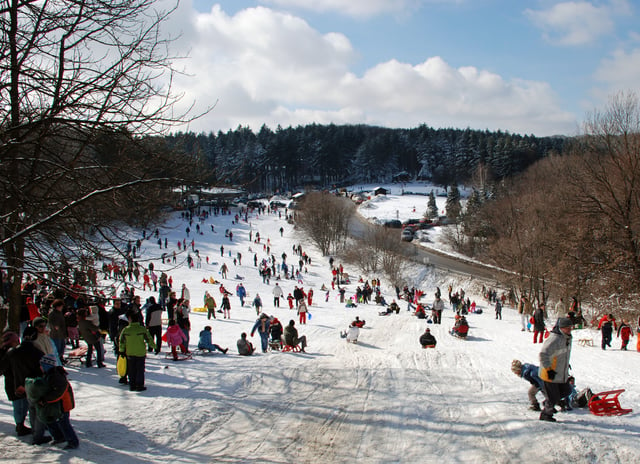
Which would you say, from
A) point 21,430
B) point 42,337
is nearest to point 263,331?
point 42,337

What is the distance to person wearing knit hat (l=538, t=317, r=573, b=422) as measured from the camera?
6680 mm

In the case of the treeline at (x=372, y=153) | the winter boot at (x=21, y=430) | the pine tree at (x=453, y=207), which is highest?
the treeline at (x=372, y=153)

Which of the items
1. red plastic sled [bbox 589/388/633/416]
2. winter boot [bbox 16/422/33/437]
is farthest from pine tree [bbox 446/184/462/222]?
winter boot [bbox 16/422/33/437]

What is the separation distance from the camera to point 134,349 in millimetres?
8078

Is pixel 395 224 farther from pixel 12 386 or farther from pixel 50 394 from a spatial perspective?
pixel 50 394

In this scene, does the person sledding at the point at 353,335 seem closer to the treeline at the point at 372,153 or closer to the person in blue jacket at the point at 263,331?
the person in blue jacket at the point at 263,331

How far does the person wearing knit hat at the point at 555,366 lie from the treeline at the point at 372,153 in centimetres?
9112

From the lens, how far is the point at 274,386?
8930 millimetres

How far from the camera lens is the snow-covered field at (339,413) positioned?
238 inches

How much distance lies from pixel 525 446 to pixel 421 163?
5076 inches

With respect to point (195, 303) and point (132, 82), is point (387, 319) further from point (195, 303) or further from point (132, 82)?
point (132, 82)

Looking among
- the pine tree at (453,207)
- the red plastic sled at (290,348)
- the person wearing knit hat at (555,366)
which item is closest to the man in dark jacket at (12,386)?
the person wearing knit hat at (555,366)

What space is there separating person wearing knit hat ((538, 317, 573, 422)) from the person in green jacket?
21.3 feet

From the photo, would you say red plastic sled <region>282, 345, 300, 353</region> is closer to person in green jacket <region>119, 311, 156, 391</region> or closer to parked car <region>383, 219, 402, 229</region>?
person in green jacket <region>119, 311, 156, 391</region>
